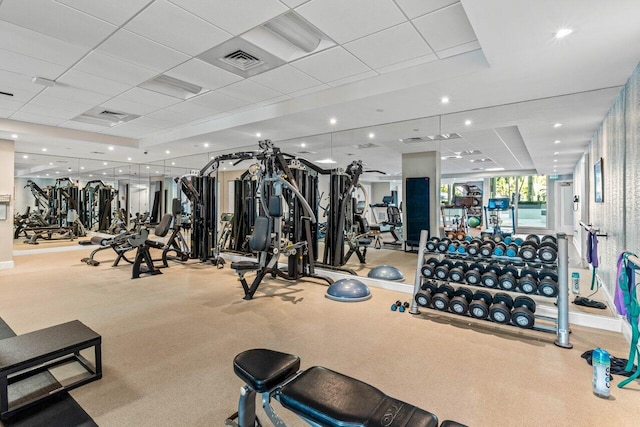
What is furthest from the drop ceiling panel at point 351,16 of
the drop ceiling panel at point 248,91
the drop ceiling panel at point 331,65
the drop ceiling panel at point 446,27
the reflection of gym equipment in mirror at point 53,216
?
the reflection of gym equipment in mirror at point 53,216

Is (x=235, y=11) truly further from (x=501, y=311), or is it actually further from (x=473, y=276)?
(x=501, y=311)

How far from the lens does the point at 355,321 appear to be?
338 cm

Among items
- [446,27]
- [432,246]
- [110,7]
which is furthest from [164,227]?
[446,27]

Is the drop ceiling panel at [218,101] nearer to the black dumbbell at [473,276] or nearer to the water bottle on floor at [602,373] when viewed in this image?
the black dumbbell at [473,276]

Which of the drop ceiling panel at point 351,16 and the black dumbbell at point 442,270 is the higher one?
the drop ceiling panel at point 351,16

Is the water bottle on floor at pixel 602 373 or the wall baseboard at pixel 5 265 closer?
the water bottle on floor at pixel 602 373

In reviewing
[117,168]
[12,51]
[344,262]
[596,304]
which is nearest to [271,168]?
[344,262]

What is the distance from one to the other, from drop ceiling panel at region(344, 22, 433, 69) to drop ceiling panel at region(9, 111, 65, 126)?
18.5ft

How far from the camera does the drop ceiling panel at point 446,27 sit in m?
2.55

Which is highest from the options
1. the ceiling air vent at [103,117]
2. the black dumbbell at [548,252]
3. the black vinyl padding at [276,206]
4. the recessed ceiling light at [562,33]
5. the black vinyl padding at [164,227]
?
the ceiling air vent at [103,117]

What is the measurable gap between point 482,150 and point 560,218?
14.8ft

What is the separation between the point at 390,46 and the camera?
3.10 meters

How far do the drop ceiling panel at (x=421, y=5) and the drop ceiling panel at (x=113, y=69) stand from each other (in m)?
2.88

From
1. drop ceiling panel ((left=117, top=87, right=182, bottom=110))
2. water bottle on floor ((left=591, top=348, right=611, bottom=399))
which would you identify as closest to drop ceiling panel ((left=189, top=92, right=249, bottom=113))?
drop ceiling panel ((left=117, top=87, right=182, bottom=110))
